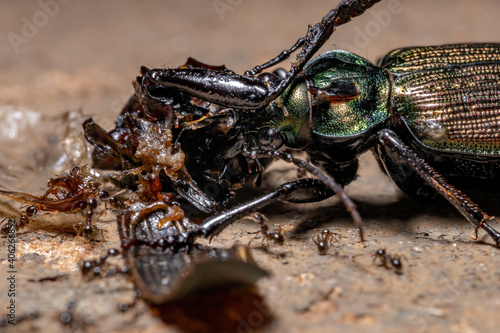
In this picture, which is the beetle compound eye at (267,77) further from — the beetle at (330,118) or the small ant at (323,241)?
the small ant at (323,241)

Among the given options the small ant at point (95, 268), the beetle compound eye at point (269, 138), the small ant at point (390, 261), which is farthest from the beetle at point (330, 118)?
the small ant at point (95, 268)

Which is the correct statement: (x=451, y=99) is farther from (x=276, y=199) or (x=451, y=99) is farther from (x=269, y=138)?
(x=276, y=199)

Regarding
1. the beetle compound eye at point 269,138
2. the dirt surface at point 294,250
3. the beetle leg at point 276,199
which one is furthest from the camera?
the beetle compound eye at point 269,138

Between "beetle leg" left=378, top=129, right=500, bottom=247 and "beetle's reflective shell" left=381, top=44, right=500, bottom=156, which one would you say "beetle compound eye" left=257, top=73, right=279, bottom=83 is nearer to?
"beetle's reflective shell" left=381, top=44, right=500, bottom=156

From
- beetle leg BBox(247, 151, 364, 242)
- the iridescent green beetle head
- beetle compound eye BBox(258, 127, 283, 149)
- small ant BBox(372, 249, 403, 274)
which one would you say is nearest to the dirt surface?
small ant BBox(372, 249, 403, 274)

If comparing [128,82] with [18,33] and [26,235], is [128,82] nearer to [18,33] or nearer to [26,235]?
[18,33]

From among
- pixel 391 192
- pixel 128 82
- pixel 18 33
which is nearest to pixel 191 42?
pixel 128 82
